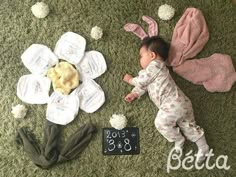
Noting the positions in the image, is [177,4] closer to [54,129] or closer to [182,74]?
[182,74]

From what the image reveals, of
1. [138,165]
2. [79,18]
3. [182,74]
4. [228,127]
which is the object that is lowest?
[138,165]

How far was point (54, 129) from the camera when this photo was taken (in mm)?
1503

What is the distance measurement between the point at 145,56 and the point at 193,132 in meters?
0.35

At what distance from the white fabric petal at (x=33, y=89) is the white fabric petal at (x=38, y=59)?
0.10 ft

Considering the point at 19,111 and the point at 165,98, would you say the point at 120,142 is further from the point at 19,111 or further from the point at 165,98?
the point at 19,111

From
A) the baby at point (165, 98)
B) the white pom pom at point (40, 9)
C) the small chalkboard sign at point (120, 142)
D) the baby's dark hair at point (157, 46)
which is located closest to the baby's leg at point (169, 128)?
the baby at point (165, 98)

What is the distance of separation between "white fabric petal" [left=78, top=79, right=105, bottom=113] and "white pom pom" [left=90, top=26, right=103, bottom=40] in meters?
0.18

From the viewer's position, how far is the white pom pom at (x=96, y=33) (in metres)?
1.58

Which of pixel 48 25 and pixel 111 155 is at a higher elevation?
pixel 48 25

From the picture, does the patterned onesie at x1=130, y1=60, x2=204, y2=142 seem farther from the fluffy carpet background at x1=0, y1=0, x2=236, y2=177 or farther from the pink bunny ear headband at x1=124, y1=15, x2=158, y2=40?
the pink bunny ear headband at x1=124, y1=15, x2=158, y2=40

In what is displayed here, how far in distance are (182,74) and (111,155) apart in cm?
43

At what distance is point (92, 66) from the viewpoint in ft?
5.17

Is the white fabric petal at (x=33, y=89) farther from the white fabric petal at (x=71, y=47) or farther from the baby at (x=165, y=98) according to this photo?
the baby at (x=165, y=98)

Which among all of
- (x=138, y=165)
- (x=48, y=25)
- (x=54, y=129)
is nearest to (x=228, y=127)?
(x=138, y=165)
